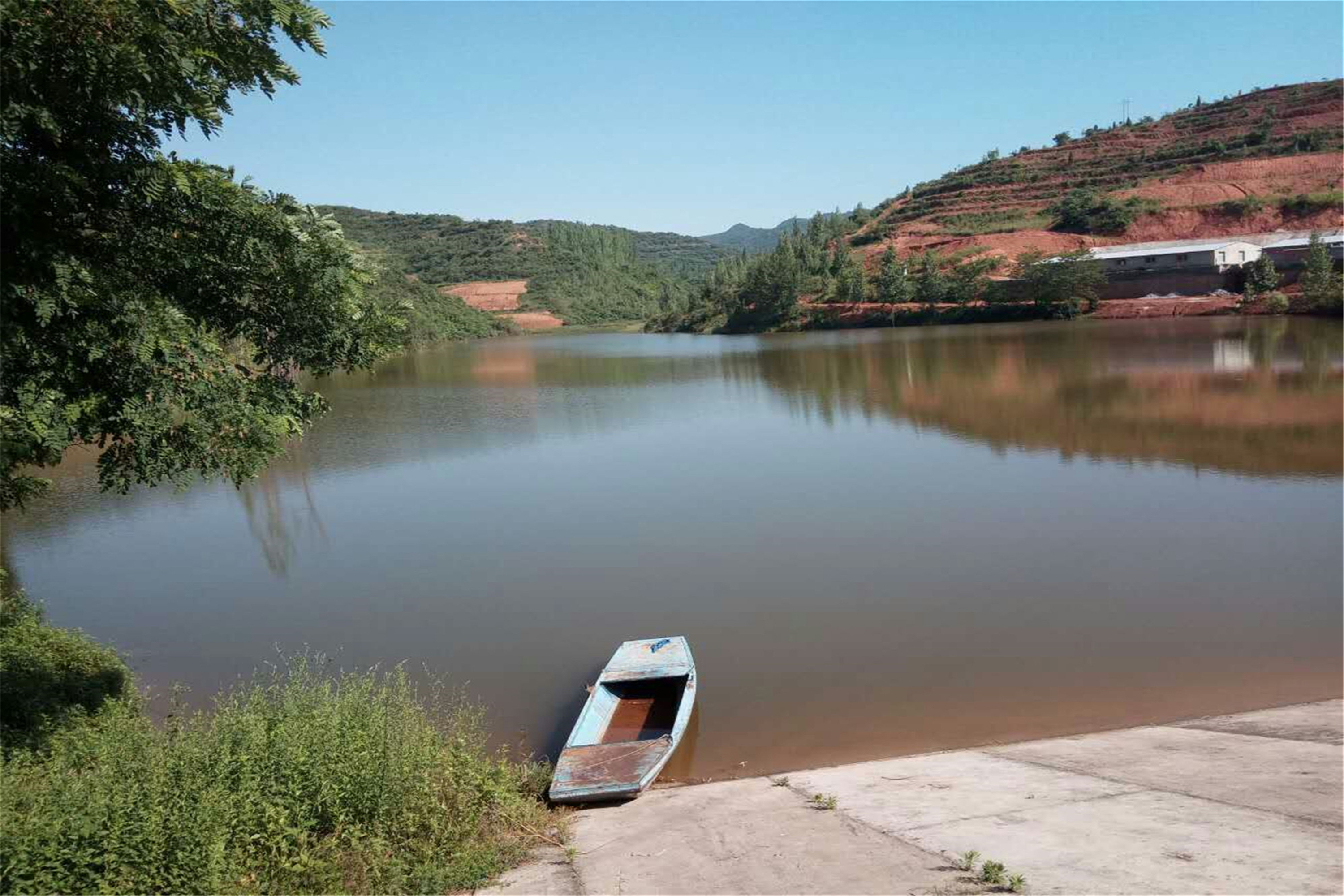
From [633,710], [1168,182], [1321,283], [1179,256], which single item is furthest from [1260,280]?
[633,710]

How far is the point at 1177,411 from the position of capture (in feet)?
77.7

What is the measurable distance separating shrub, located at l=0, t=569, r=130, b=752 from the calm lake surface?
1.82 metres

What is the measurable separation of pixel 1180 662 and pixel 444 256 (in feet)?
447

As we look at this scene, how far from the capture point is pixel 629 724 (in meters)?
9.44

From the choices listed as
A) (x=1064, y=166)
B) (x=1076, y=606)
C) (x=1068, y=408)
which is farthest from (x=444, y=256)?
(x=1076, y=606)

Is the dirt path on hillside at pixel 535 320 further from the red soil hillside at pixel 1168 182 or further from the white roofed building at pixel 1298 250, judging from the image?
the white roofed building at pixel 1298 250

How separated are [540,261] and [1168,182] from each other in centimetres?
8845

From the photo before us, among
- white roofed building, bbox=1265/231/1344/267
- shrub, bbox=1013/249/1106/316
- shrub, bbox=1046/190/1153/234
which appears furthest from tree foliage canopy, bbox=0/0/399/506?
shrub, bbox=1046/190/1153/234

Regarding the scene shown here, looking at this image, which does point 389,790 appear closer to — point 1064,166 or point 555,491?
point 555,491

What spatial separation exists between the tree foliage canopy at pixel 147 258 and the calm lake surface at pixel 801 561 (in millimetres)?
4879

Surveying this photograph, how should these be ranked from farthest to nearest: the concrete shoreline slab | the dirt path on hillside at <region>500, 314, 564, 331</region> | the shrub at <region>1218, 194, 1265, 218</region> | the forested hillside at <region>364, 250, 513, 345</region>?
the dirt path on hillside at <region>500, 314, 564, 331</region> → the forested hillside at <region>364, 250, 513, 345</region> → the shrub at <region>1218, 194, 1265, 218</region> → the concrete shoreline slab

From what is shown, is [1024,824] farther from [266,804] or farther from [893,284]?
[893,284]

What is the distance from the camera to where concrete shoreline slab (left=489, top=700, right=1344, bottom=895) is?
5.38m

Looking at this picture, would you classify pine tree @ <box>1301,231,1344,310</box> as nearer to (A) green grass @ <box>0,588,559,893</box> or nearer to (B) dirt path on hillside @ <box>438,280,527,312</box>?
(A) green grass @ <box>0,588,559,893</box>
